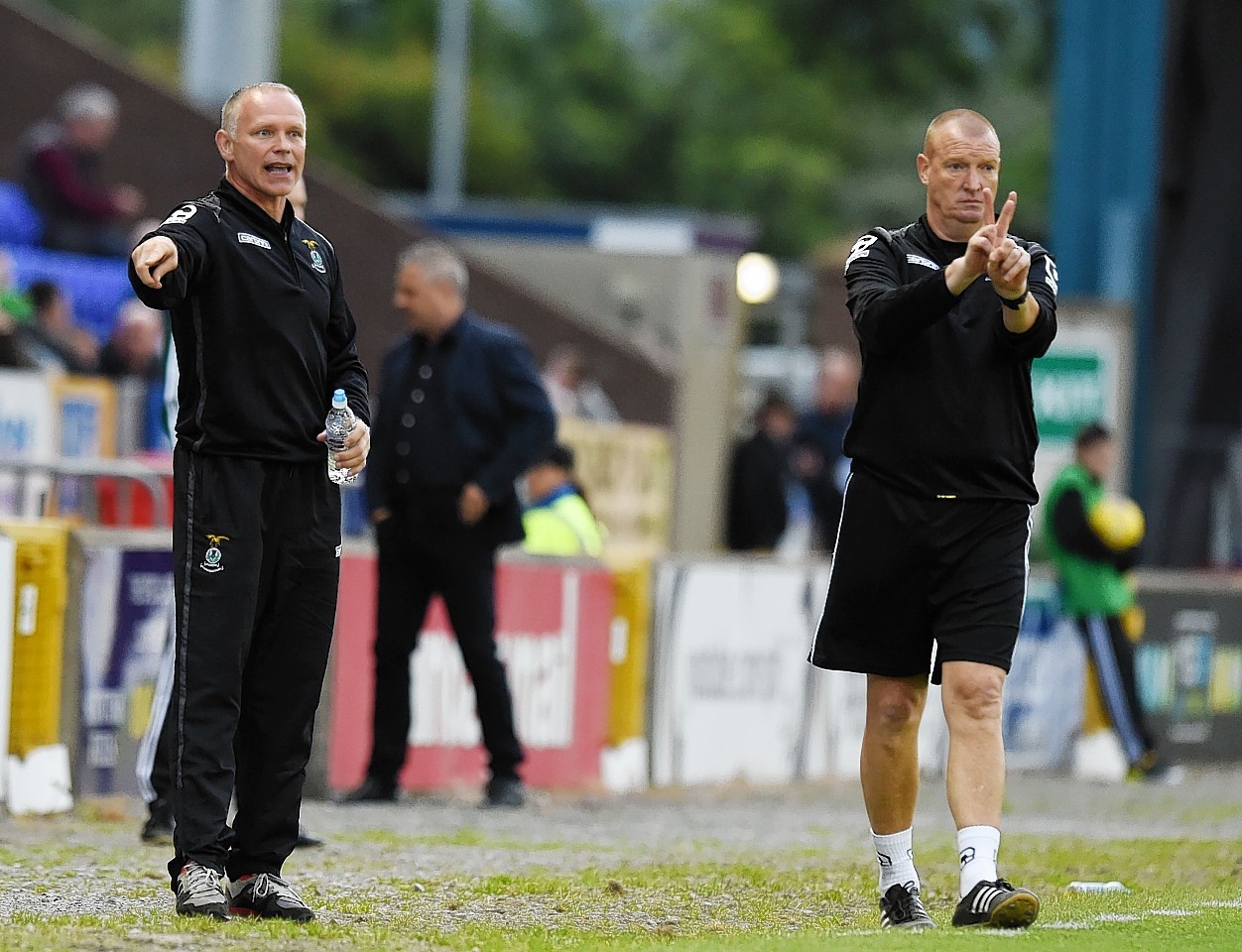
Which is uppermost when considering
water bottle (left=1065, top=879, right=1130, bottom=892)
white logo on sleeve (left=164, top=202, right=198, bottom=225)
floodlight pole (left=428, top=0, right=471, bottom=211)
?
floodlight pole (left=428, top=0, right=471, bottom=211)

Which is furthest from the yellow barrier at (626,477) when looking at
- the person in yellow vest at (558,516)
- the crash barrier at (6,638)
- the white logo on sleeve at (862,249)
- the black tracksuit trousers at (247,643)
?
the black tracksuit trousers at (247,643)

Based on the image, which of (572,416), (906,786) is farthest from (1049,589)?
(906,786)

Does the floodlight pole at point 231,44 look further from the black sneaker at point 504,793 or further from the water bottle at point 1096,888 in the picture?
the water bottle at point 1096,888

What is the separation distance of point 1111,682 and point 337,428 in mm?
10729

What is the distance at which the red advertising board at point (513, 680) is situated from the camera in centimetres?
1215

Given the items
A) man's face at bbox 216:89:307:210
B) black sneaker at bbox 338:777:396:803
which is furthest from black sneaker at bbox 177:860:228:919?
black sneaker at bbox 338:777:396:803

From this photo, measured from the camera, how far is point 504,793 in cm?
1166

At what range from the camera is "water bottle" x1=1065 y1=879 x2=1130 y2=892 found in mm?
8422

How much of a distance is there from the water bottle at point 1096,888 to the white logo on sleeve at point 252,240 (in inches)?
142

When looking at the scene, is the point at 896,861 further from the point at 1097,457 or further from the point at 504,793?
the point at 1097,457

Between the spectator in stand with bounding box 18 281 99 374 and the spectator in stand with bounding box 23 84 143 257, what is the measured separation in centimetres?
160

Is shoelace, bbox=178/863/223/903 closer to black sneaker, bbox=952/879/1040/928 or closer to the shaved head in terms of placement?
black sneaker, bbox=952/879/1040/928

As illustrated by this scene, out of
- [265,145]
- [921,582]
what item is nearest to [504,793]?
[921,582]

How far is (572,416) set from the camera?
20.4 metres
